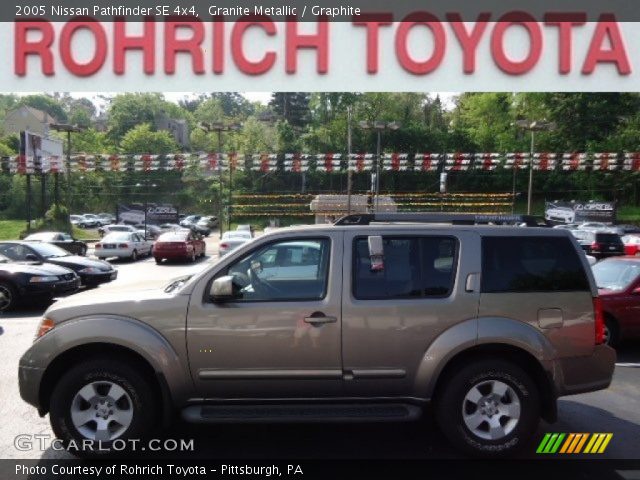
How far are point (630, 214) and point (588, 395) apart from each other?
54.3m

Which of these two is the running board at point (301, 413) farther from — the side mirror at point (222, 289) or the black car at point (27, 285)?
the black car at point (27, 285)

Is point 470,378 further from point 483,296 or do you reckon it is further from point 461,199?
point 461,199

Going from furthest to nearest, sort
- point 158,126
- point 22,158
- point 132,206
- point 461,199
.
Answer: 1. point 158,126
2. point 461,199
3. point 132,206
4. point 22,158

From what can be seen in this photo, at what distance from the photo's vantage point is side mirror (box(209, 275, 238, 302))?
14.0 feet

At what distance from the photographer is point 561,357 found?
443 centimetres

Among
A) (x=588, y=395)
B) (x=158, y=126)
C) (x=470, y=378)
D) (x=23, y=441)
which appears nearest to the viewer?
(x=470, y=378)

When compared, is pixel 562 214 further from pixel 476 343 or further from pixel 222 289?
Result: pixel 222 289

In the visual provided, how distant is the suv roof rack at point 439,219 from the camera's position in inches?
190

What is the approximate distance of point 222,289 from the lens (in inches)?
168

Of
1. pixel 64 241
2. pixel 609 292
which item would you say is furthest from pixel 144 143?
pixel 609 292

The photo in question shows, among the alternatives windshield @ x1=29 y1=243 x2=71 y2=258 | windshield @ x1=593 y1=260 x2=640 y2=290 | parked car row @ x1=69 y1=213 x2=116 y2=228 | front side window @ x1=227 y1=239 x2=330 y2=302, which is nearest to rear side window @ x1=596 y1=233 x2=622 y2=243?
windshield @ x1=593 y1=260 x2=640 y2=290

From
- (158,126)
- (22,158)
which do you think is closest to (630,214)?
(22,158)

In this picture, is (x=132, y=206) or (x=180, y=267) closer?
(x=180, y=267)

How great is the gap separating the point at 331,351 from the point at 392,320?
530 millimetres
